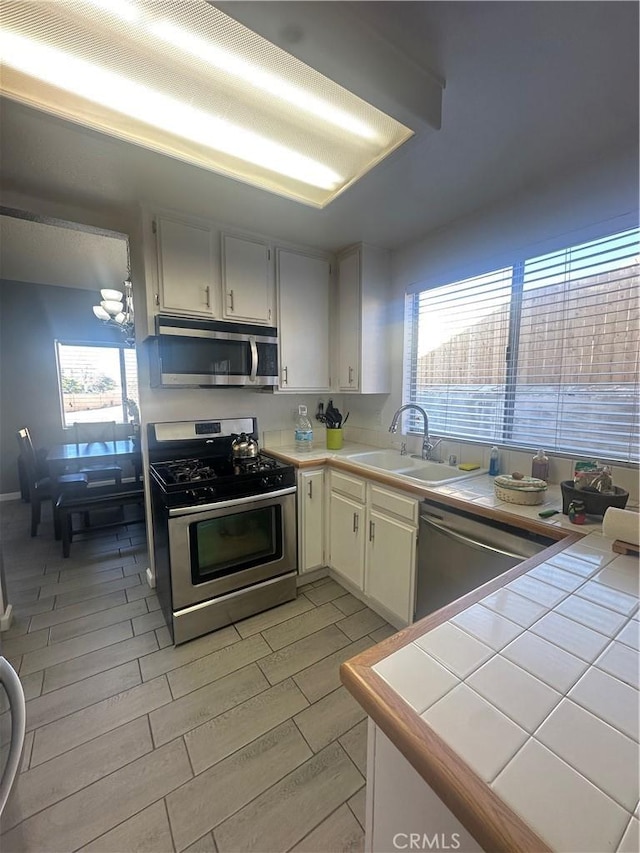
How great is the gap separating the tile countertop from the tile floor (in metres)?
0.97

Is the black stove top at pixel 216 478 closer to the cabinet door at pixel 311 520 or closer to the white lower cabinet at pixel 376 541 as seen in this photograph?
the cabinet door at pixel 311 520

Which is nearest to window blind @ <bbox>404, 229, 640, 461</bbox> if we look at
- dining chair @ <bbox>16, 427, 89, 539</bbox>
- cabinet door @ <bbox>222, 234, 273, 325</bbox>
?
cabinet door @ <bbox>222, 234, 273, 325</bbox>

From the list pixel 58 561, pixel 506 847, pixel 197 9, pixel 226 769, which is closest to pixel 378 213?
pixel 197 9

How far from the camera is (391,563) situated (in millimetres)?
1953

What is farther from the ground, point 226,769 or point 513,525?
point 513,525

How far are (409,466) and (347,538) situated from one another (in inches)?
25.8

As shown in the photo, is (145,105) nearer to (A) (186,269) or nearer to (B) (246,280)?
(A) (186,269)

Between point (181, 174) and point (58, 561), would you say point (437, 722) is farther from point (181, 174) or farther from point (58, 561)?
point (58, 561)

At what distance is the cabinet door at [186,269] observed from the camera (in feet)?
6.73

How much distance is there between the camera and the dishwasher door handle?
139 centimetres

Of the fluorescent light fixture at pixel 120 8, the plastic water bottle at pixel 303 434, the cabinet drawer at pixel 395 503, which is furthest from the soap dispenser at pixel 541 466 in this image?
the fluorescent light fixture at pixel 120 8

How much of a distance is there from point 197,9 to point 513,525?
1.97 meters

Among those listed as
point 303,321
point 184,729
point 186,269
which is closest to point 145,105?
point 186,269

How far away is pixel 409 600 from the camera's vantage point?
186cm
